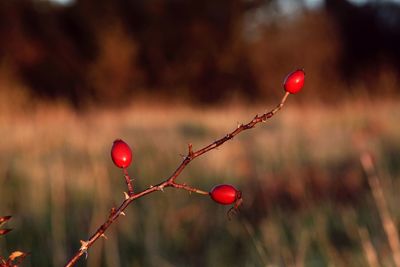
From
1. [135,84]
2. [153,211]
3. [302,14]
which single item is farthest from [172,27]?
[153,211]

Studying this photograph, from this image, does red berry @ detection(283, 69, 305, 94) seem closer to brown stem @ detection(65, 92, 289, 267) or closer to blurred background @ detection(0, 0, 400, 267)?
brown stem @ detection(65, 92, 289, 267)

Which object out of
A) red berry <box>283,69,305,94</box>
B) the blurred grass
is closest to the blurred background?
the blurred grass

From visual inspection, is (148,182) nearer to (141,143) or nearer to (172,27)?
(141,143)

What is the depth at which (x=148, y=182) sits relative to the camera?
4.05 m

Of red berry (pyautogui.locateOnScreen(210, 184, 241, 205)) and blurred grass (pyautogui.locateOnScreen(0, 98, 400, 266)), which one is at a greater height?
blurred grass (pyautogui.locateOnScreen(0, 98, 400, 266))

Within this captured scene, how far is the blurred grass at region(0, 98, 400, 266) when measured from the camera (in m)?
2.24

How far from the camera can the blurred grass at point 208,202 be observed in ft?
7.36

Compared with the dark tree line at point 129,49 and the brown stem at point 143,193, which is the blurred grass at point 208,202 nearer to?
the brown stem at point 143,193

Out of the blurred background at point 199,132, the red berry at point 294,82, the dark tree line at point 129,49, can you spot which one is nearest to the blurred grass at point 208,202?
the blurred background at point 199,132

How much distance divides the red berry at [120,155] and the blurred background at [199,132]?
68 cm

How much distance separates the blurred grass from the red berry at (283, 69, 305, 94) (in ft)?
2.24

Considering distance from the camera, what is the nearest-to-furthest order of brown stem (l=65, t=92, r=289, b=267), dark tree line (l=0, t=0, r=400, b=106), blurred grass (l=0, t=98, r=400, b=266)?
brown stem (l=65, t=92, r=289, b=267) < blurred grass (l=0, t=98, r=400, b=266) < dark tree line (l=0, t=0, r=400, b=106)

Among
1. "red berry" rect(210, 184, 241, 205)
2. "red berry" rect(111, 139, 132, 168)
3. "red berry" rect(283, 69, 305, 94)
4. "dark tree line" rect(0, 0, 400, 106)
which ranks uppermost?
"dark tree line" rect(0, 0, 400, 106)

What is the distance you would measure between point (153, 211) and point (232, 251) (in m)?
0.52
